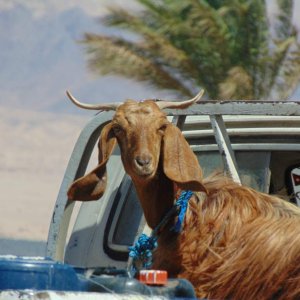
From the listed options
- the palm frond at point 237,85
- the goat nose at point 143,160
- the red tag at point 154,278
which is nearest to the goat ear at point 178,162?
the goat nose at point 143,160

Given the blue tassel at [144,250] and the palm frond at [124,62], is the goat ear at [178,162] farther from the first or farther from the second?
the palm frond at [124,62]

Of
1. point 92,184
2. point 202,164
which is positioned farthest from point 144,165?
point 202,164

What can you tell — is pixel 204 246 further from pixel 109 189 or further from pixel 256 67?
pixel 256 67

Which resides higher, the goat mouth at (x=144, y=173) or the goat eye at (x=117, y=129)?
the goat eye at (x=117, y=129)

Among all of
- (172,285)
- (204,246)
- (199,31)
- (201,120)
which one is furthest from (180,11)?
(172,285)

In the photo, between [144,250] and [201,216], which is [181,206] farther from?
[144,250]

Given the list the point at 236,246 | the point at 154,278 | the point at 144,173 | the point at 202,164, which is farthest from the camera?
the point at 202,164

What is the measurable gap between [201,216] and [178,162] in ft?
1.08

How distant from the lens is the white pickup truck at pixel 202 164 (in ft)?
19.7

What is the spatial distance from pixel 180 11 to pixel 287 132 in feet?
66.6

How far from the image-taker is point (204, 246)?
5.51m

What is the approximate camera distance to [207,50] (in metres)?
26.1

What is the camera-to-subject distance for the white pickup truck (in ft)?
19.7

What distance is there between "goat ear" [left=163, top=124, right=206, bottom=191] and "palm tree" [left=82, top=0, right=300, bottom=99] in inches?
769
